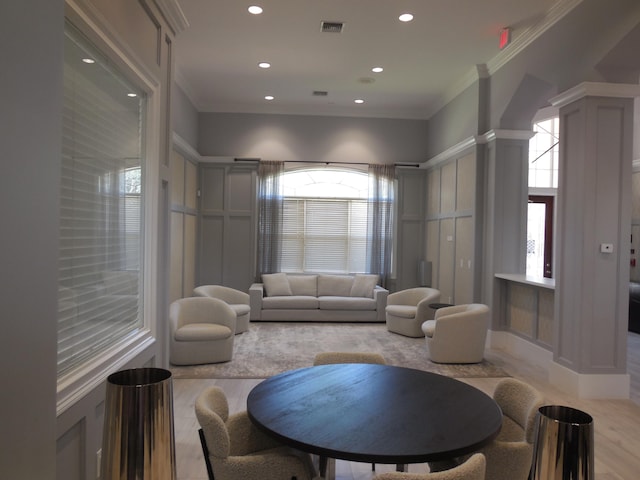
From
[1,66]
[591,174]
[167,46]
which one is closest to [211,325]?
[167,46]

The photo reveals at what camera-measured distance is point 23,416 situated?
0.95m

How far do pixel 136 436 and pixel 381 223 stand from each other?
7.37 m

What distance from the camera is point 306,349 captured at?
227 inches

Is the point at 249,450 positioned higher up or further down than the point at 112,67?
further down

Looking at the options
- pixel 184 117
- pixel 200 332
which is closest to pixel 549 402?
pixel 200 332

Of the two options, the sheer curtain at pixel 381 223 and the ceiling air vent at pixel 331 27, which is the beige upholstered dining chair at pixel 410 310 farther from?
the ceiling air vent at pixel 331 27

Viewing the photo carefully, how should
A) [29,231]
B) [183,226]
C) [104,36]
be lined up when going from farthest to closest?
[183,226] < [104,36] < [29,231]

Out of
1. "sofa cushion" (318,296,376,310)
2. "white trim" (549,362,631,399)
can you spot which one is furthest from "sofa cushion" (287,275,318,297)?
"white trim" (549,362,631,399)

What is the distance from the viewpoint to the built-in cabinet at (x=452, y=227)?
630 cm

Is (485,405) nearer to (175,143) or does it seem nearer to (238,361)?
(238,361)

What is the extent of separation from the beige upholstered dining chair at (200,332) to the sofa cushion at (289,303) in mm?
2163

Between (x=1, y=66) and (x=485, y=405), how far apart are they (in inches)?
78.4

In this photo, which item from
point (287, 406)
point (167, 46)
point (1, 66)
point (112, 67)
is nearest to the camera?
point (1, 66)

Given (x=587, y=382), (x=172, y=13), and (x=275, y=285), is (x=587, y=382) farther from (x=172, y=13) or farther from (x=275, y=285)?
(x=275, y=285)
